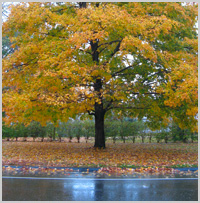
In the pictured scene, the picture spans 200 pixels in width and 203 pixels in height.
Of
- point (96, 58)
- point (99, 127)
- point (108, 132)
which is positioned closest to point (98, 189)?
point (99, 127)

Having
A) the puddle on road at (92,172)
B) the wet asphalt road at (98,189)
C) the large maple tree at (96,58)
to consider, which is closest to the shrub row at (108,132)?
the large maple tree at (96,58)

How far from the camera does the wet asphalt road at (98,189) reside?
5.49m

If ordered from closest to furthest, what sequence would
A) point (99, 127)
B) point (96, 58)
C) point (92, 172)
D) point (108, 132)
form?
point (92, 172) < point (96, 58) < point (99, 127) < point (108, 132)

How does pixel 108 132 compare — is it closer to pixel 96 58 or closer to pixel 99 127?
pixel 99 127

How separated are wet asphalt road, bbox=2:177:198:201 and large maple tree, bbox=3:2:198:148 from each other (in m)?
3.30

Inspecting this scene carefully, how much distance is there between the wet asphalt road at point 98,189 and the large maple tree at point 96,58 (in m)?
3.30

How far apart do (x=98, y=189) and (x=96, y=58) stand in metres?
7.80

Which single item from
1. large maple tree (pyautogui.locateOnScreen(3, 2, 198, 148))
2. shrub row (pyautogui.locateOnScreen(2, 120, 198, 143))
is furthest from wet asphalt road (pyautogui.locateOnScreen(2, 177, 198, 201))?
shrub row (pyautogui.locateOnScreen(2, 120, 198, 143))

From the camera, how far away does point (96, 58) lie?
40.6 feet

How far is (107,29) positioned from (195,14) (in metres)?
5.19

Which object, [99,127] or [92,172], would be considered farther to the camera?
[99,127]

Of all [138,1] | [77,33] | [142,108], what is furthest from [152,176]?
[138,1]

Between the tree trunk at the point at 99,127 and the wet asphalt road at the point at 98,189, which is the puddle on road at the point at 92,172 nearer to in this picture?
the wet asphalt road at the point at 98,189

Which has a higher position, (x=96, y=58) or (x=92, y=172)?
(x=96, y=58)
